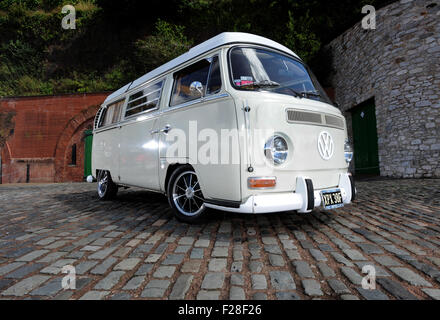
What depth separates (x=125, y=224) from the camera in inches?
128

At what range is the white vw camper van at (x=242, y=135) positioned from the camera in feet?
7.91

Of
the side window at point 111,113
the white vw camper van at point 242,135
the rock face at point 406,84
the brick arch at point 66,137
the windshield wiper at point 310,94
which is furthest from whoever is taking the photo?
the brick arch at point 66,137

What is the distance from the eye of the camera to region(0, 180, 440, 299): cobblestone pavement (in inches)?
62.7

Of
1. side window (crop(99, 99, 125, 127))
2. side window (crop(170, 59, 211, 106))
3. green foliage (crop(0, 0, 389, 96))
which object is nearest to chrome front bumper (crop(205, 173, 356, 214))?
side window (crop(170, 59, 211, 106))

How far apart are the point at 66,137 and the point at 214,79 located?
11.8 m

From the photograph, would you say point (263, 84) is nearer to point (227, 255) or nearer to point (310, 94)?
point (310, 94)

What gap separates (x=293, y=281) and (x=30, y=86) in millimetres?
19788

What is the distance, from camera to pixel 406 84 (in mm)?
8102

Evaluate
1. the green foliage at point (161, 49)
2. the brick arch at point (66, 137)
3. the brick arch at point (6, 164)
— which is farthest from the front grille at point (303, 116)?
the brick arch at point (6, 164)

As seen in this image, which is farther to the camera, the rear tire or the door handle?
the rear tire

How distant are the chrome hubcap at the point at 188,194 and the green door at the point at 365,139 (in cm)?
904

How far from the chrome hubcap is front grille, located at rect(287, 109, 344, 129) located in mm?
1383

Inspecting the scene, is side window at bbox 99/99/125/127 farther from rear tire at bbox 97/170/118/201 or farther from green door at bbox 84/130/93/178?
green door at bbox 84/130/93/178

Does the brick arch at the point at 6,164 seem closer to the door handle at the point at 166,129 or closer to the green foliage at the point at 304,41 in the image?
the door handle at the point at 166,129
